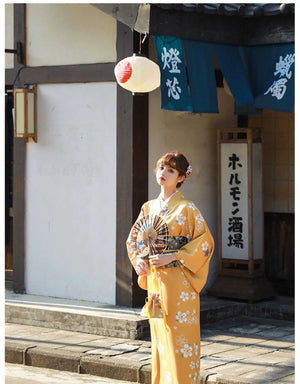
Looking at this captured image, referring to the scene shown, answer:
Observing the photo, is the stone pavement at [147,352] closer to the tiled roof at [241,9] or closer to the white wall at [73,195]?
the white wall at [73,195]

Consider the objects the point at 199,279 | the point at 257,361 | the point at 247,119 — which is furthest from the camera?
the point at 247,119

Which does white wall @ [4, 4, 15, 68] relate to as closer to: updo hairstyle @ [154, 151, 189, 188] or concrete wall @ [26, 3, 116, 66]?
concrete wall @ [26, 3, 116, 66]

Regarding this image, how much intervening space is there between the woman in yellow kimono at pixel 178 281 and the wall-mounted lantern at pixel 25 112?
4669mm

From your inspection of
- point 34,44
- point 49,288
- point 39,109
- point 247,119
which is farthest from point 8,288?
point 247,119

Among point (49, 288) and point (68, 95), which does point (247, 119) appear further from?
point (49, 288)

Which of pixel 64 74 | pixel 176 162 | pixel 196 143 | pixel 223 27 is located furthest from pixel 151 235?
pixel 64 74

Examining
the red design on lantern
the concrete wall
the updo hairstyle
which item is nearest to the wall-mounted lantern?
the concrete wall

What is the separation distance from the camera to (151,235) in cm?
746

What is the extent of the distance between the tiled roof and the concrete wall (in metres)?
1.38

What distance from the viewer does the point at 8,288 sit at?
40.5ft

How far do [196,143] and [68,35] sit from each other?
2366mm

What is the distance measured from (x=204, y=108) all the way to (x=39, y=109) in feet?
9.08

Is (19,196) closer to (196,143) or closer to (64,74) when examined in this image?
(64,74)

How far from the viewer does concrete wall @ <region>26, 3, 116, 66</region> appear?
11.1 m
